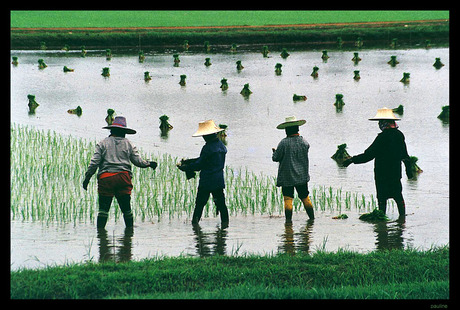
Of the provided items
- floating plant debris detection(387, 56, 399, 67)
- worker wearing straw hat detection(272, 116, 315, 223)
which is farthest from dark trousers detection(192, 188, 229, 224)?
floating plant debris detection(387, 56, 399, 67)

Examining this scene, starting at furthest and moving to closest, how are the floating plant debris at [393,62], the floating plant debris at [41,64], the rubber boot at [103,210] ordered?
1. the floating plant debris at [41,64]
2. the floating plant debris at [393,62]
3. the rubber boot at [103,210]

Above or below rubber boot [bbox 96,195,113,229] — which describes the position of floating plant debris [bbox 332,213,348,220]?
below

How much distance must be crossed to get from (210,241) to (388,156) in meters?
3.18

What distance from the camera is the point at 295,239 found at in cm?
1059

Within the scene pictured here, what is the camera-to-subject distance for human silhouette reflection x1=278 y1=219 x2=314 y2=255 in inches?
391

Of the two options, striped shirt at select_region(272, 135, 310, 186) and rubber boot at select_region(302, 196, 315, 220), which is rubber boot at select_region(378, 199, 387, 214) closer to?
rubber boot at select_region(302, 196, 315, 220)

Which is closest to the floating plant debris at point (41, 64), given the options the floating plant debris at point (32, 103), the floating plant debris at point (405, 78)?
the floating plant debris at point (32, 103)

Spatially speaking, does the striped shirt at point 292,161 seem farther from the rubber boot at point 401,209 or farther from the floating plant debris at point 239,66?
the floating plant debris at point 239,66

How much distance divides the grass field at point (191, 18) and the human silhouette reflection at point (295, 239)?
4840 cm

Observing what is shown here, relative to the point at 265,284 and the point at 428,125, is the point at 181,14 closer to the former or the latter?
the point at 428,125

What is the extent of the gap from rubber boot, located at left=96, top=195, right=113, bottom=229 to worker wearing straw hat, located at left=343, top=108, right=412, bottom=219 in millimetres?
3612

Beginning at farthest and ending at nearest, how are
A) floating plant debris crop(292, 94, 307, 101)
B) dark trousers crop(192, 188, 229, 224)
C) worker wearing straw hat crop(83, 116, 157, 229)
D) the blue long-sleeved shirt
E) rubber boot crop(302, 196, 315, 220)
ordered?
floating plant debris crop(292, 94, 307, 101) → rubber boot crop(302, 196, 315, 220) → dark trousers crop(192, 188, 229, 224) → the blue long-sleeved shirt → worker wearing straw hat crop(83, 116, 157, 229)

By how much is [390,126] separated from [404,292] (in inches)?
188

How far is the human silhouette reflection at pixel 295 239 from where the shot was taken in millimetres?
9922
